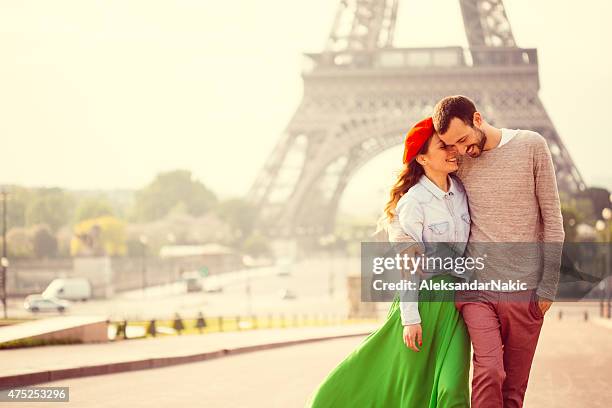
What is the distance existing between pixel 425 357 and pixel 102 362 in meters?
5.68

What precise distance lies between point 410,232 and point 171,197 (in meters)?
80.4

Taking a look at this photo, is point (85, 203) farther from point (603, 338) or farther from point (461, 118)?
point (461, 118)

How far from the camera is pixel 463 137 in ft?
15.3

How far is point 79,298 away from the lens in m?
44.3

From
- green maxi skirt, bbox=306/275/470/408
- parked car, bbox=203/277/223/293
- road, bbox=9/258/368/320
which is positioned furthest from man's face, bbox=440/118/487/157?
parked car, bbox=203/277/223/293

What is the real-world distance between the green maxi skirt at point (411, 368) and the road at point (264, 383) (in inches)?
108

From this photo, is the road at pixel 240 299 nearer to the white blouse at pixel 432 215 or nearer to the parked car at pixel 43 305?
the parked car at pixel 43 305

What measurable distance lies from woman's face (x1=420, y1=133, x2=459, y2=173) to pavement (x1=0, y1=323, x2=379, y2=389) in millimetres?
4641

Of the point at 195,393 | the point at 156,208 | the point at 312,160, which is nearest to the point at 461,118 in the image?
the point at 195,393

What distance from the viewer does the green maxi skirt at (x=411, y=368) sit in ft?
14.9

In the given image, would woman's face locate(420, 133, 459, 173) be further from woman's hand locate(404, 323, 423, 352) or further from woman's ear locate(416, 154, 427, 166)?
woman's hand locate(404, 323, 423, 352)

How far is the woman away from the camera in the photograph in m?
4.63

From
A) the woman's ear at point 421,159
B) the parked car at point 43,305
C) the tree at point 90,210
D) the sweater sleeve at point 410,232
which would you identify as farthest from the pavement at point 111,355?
the tree at point 90,210

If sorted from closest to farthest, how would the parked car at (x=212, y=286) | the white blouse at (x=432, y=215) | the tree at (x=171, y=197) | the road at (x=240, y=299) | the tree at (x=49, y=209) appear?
the white blouse at (x=432, y=215), the road at (x=240, y=299), the parked car at (x=212, y=286), the tree at (x=49, y=209), the tree at (x=171, y=197)
